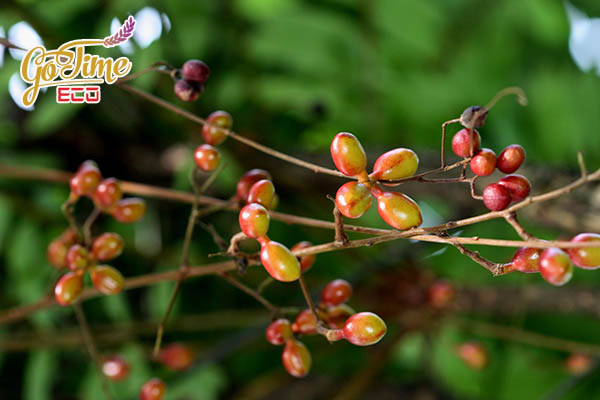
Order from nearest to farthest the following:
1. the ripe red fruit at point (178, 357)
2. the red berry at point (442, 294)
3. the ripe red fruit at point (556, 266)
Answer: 1. the ripe red fruit at point (556, 266)
2. the ripe red fruit at point (178, 357)
3. the red berry at point (442, 294)

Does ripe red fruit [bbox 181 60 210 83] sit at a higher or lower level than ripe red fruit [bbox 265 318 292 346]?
higher

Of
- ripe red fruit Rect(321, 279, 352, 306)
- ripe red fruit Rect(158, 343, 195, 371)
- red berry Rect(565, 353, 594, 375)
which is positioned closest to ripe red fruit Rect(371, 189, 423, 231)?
ripe red fruit Rect(321, 279, 352, 306)

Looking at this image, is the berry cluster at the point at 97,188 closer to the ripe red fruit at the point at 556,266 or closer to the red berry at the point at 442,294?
the ripe red fruit at the point at 556,266

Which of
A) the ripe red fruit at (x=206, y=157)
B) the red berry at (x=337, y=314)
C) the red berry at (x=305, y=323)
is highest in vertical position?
the ripe red fruit at (x=206, y=157)

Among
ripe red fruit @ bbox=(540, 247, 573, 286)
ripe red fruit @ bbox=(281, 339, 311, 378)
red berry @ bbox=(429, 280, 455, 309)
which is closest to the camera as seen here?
ripe red fruit @ bbox=(540, 247, 573, 286)

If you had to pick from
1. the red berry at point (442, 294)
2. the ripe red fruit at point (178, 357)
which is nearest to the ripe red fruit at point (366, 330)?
the ripe red fruit at point (178, 357)

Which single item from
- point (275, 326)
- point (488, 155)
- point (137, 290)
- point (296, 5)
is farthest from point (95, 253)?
point (296, 5)

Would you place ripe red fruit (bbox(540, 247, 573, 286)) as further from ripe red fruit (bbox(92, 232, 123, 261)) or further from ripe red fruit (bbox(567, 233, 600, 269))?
ripe red fruit (bbox(92, 232, 123, 261))
